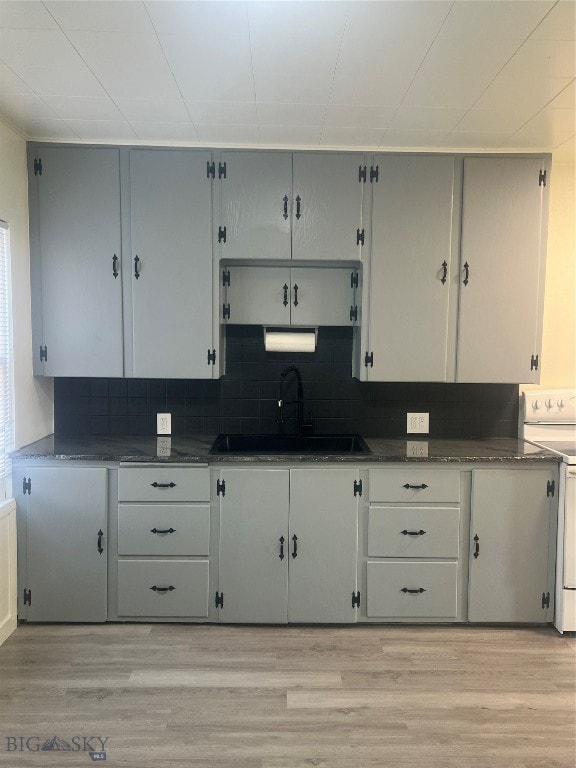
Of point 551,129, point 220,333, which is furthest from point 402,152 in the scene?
point 220,333

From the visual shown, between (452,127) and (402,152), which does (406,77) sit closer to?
(452,127)

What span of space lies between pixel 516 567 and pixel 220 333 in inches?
79.9

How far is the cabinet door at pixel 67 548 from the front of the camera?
3.00 metres

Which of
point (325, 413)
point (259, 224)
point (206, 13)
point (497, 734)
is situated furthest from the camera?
point (325, 413)

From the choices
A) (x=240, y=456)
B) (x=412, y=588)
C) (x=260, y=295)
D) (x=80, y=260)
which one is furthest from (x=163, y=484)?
(x=412, y=588)

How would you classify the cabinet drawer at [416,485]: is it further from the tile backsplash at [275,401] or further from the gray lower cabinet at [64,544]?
the gray lower cabinet at [64,544]

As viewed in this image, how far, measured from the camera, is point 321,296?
10.8 ft

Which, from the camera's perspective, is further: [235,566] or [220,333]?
[220,333]

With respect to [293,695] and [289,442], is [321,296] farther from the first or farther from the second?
[293,695]

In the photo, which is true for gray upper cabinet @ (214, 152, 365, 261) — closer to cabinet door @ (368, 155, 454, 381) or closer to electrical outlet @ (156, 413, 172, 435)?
cabinet door @ (368, 155, 454, 381)

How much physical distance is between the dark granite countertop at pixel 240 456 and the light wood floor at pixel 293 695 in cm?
88

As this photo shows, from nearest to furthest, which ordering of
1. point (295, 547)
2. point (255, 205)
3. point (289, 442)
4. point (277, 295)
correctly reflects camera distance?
point (295, 547) → point (255, 205) → point (277, 295) → point (289, 442)

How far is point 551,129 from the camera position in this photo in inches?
114

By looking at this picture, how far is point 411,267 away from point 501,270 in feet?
1.64
